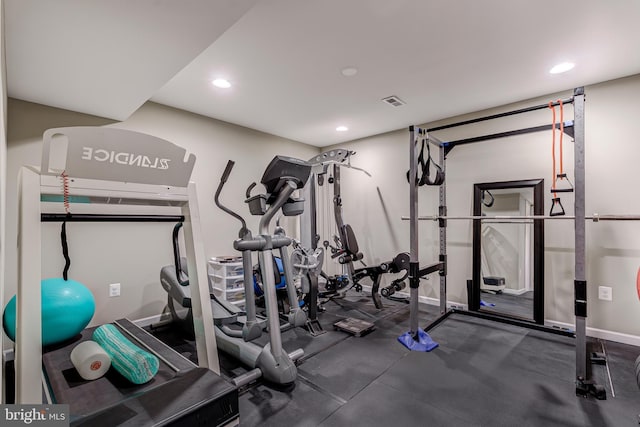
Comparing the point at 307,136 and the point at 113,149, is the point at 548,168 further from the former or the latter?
the point at 113,149

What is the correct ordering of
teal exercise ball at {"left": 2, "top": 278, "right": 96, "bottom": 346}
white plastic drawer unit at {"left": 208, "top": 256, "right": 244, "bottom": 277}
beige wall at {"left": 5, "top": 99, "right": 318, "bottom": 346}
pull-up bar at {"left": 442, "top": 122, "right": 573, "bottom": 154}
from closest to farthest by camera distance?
teal exercise ball at {"left": 2, "top": 278, "right": 96, "bottom": 346} < pull-up bar at {"left": 442, "top": 122, "right": 573, "bottom": 154} < beige wall at {"left": 5, "top": 99, "right": 318, "bottom": 346} < white plastic drawer unit at {"left": 208, "top": 256, "right": 244, "bottom": 277}

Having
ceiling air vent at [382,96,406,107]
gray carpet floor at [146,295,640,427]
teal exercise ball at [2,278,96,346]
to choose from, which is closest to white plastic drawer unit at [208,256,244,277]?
gray carpet floor at [146,295,640,427]

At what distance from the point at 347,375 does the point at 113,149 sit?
2138 millimetres

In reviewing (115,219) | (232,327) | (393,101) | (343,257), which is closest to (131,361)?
(115,219)

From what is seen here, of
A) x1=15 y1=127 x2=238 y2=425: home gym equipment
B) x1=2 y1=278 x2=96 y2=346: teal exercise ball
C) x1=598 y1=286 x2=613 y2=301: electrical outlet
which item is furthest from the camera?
x1=598 y1=286 x2=613 y2=301: electrical outlet

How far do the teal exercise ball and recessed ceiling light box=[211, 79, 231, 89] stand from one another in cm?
209

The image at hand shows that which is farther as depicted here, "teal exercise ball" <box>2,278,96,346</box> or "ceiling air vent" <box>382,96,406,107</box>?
"ceiling air vent" <box>382,96,406,107</box>

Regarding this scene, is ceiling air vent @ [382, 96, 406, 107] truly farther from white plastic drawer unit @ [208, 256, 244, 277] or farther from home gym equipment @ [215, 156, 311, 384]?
white plastic drawer unit @ [208, 256, 244, 277]

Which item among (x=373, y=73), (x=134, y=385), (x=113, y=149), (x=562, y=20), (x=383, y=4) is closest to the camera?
(x=113, y=149)

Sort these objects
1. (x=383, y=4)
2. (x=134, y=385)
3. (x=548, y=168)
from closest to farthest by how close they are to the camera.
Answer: (x=134, y=385) → (x=383, y=4) → (x=548, y=168)

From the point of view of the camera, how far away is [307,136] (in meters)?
4.84

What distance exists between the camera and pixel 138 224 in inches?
131

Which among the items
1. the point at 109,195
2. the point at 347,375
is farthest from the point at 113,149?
the point at 347,375

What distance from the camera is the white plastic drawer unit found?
362 cm
